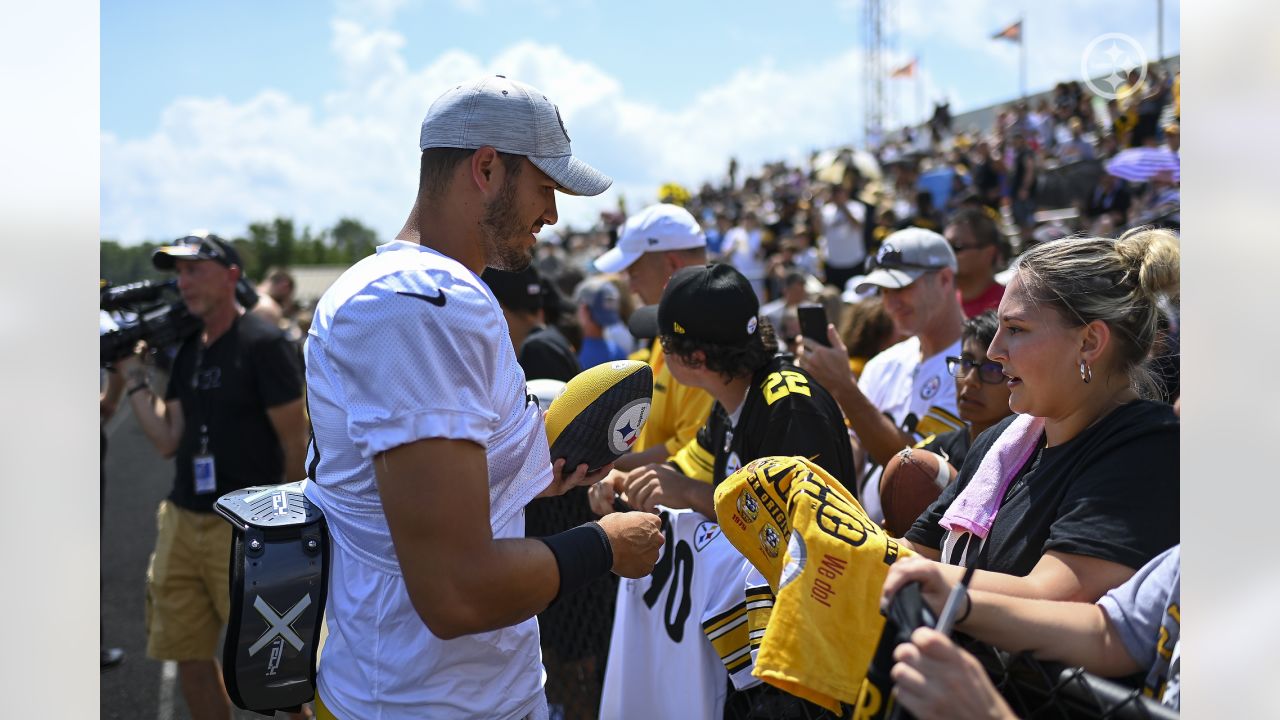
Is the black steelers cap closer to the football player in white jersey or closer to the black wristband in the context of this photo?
the football player in white jersey

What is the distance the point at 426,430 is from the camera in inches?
65.2

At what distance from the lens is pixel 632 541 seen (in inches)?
82.1

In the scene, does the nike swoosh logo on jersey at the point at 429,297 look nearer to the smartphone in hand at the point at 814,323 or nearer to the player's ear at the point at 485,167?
the player's ear at the point at 485,167

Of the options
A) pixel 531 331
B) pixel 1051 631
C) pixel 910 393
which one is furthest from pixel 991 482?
pixel 531 331

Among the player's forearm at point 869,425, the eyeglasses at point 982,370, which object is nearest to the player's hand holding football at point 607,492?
→ the player's forearm at point 869,425

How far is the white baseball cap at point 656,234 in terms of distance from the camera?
14.9 feet

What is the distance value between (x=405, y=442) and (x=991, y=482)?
1237 mm

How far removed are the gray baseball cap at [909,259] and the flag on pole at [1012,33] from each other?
2245cm

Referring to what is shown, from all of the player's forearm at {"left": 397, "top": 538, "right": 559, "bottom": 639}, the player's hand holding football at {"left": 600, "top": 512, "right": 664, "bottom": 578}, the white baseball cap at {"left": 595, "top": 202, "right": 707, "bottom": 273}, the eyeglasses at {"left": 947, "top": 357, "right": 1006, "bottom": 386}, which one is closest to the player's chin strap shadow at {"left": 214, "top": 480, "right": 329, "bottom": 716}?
the player's forearm at {"left": 397, "top": 538, "right": 559, "bottom": 639}

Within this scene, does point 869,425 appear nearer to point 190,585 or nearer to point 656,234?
point 656,234

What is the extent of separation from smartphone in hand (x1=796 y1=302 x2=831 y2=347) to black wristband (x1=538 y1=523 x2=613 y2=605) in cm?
205
